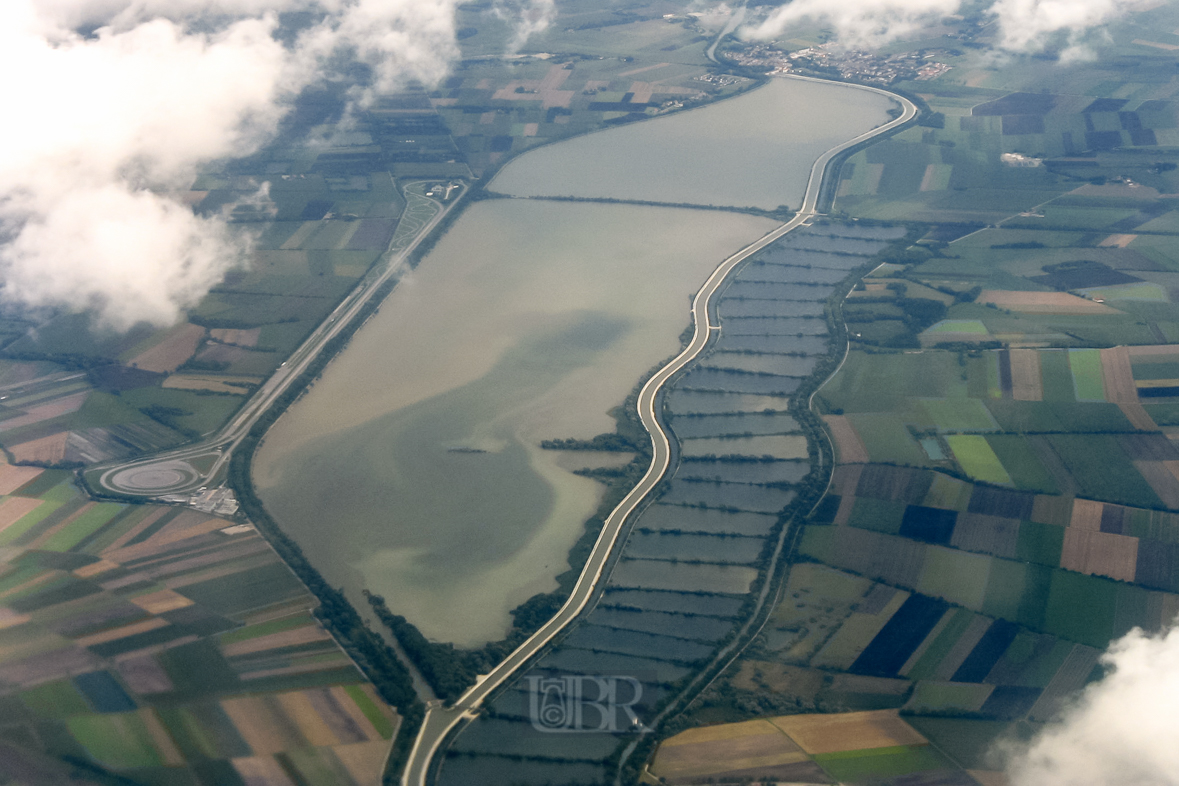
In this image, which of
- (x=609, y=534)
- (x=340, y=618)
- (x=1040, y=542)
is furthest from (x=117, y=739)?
(x=1040, y=542)

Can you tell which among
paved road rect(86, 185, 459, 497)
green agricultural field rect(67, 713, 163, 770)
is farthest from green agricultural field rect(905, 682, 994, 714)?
paved road rect(86, 185, 459, 497)

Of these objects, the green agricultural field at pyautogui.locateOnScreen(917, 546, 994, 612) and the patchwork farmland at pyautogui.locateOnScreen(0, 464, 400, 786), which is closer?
the patchwork farmland at pyautogui.locateOnScreen(0, 464, 400, 786)

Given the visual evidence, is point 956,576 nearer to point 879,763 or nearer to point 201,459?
point 879,763

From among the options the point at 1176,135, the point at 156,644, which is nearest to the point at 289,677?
the point at 156,644

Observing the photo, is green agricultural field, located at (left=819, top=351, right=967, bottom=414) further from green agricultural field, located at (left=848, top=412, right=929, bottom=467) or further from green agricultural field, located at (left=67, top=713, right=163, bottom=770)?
green agricultural field, located at (left=67, top=713, right=163, bottom=770)

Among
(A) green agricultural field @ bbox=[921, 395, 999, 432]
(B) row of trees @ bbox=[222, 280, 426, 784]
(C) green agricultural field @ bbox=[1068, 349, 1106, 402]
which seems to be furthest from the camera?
(C) green agricultural field @ bbox=[1068, 349, 1106, 402]

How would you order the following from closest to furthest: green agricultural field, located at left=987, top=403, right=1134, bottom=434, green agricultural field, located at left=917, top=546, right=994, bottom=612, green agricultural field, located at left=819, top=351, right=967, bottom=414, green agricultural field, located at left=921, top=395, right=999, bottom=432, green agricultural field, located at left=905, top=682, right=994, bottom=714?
green agricultural field, located at left=905, top=682, right=994, bottom=714 < green agricultural field, located at left=917, top=546, right=994, bottom=612 < green agricultural field, located at left=987, top=403, right=1134, bottom=434 < green agricultural field, located at left=921, top=395, right=999, bottom=432 < green agricultural field, located at left=819, top=351, right=967, bottom=414

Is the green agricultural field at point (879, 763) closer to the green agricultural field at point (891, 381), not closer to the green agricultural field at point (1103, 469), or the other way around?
the green agricultural field at point (1103, 469)

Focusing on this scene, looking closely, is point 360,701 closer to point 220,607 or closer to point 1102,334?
point 220,607
